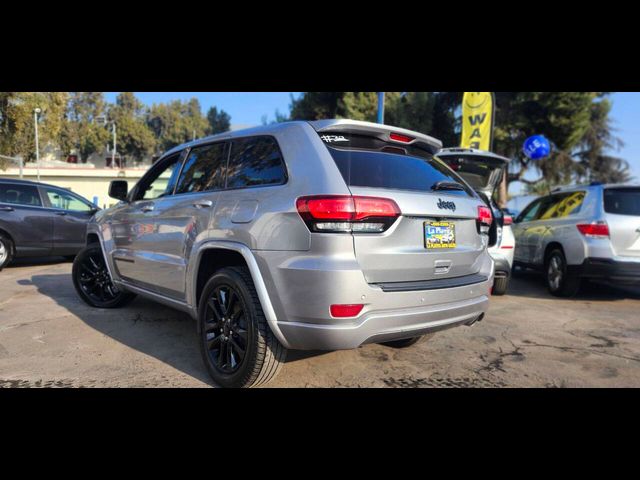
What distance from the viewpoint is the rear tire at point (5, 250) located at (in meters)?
7.48

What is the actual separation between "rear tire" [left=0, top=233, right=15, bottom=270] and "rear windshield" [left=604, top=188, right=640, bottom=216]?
9375 mm

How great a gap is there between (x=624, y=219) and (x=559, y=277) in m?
1.21

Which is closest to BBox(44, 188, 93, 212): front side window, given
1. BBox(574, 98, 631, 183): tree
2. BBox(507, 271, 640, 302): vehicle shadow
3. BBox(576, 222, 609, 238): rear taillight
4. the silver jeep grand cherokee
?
the silver jeep grand cherokee

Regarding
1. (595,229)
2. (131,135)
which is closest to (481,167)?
(595,229)

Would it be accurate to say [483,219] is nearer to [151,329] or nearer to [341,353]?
[341,353]

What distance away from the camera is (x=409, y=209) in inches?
100

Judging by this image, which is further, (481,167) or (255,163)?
(481,167)

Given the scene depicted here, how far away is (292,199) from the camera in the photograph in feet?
8.18

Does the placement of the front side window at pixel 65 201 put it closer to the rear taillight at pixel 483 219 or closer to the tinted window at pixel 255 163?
the tinted window at pixel 255 163

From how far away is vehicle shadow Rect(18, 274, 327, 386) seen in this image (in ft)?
11.4

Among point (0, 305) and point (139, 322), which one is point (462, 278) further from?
point (0, 305)
